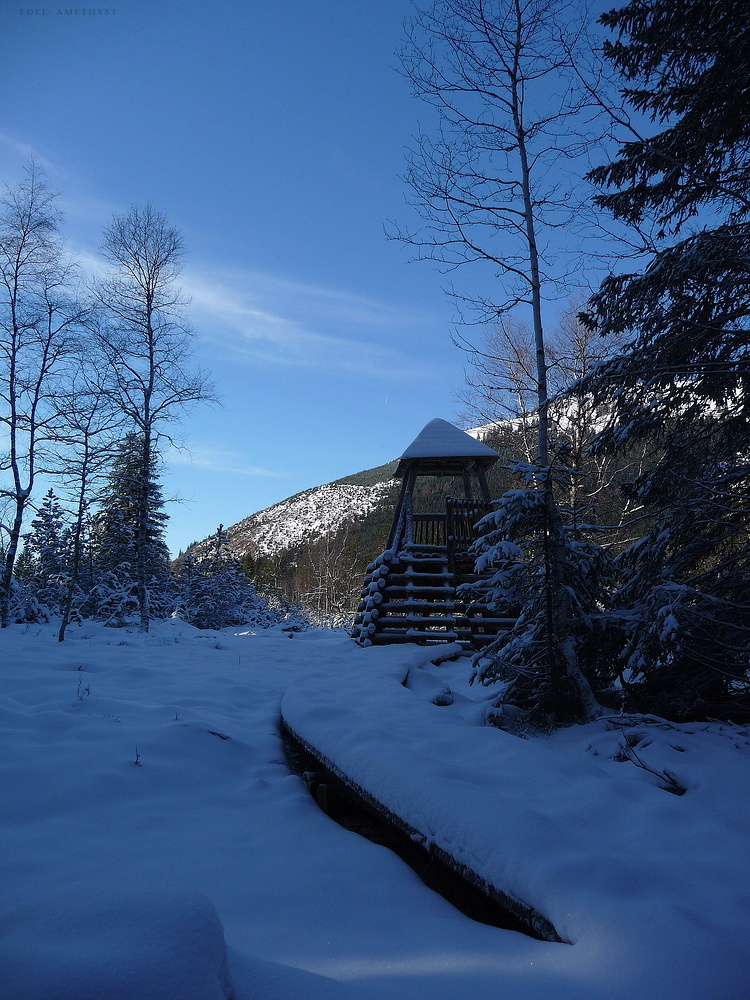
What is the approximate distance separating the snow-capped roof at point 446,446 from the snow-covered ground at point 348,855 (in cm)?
728

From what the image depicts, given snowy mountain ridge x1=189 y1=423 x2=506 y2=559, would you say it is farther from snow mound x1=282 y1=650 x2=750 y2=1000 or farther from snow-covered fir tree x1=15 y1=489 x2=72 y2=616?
snow mound x1=282 y1=650 x2=750 y2=1000

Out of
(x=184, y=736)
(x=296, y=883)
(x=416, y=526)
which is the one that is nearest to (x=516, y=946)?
(x=296, y=883)

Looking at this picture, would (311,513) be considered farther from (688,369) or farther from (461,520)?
(688,369)

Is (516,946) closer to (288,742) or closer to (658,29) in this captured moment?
(288,742)

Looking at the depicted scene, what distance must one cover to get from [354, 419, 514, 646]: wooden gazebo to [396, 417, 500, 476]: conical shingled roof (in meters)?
0.02

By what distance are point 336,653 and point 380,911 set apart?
780cm

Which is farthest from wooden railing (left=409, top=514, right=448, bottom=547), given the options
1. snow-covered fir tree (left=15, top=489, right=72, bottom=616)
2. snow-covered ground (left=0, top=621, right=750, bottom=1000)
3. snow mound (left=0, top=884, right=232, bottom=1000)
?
snow-covered fir tree (left=15, top=489, right=72, bottom=616)

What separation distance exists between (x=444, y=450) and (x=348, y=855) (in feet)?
32.1

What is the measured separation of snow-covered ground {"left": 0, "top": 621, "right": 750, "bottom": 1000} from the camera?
141 centimetres

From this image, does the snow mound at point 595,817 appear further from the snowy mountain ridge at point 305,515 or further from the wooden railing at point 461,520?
the snowy mountain ridge at point 305,515

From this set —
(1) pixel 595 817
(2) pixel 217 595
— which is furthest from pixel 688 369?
(2) pixel 217 595

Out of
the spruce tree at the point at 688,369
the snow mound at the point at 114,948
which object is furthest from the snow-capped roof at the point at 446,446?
the snow mound at the point at 114,948

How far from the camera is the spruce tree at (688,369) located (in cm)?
457

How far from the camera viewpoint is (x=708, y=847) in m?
2.52
